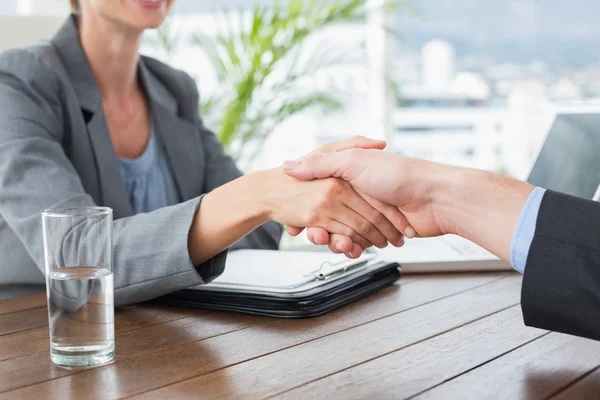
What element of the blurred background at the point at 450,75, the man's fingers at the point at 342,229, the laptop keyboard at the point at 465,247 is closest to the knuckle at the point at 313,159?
the man's fingers at the point at 342,229

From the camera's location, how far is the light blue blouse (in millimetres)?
1799

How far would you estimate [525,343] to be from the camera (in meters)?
1.06

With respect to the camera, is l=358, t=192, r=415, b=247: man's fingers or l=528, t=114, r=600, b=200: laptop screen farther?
l=528, t=114, r=600, b=200: laptop screen

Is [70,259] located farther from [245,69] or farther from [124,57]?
[245,69]

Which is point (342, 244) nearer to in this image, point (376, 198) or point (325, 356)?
point (376, 198)

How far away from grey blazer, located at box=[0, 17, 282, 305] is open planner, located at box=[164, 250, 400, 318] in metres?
0.04

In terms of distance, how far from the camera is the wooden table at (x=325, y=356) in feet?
2.90

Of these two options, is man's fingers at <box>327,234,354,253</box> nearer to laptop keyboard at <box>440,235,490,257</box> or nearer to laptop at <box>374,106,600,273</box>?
laptop at <box>374,106,600,273</box>

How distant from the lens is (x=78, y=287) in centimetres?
94

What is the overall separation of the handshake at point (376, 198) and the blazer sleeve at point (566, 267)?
0.13 m

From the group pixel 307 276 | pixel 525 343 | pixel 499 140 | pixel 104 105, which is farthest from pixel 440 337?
pixel 499 140

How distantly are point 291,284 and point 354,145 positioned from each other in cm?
29

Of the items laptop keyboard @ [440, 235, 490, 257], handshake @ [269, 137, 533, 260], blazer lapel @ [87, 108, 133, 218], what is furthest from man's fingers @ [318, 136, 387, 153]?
blazer lapel @ [87, 108, 133, 218]

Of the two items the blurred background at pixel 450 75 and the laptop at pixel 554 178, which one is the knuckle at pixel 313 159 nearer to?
the laptop at pixel 554 178
